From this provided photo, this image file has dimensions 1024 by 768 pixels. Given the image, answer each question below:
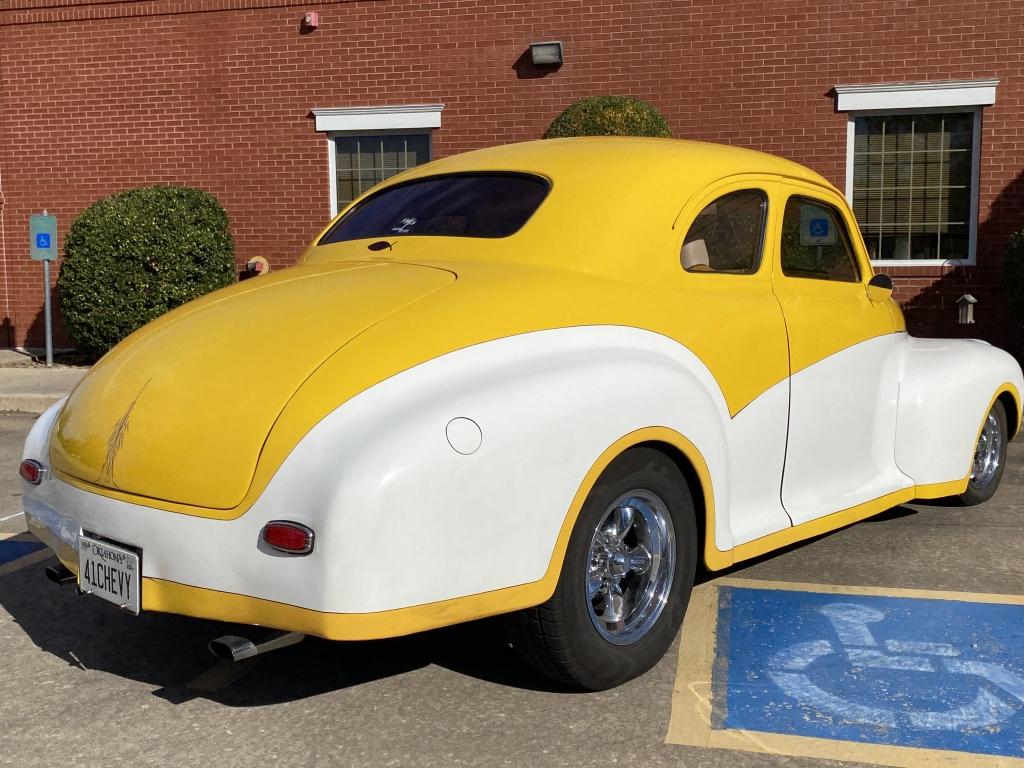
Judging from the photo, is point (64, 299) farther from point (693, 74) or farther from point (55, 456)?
point (55, 456)

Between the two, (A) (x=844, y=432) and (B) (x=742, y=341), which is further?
(A) (x=844, y=432)

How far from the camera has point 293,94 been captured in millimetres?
14008

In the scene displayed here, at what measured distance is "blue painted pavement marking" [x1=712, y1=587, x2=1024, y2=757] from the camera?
3281 millimetres

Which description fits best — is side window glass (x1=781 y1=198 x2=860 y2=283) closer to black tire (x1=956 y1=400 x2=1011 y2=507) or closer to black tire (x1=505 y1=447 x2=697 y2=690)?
black tire (x1=505 y1=447 x2=697 y2=690)

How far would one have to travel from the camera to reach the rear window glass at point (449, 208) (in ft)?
13.9

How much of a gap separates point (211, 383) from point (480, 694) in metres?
1.32

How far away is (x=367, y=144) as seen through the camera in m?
14.0

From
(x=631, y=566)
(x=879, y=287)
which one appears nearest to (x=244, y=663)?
(x=631, y=566)

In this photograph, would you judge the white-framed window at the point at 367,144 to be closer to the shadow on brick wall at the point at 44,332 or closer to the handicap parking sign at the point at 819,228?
the shadow on brick wall at the point at 44,332

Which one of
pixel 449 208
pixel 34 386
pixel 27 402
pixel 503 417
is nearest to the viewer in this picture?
pixel 503 417

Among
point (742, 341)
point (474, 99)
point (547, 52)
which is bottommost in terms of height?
point (742, 341)

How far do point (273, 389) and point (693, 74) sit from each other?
35.2 feet

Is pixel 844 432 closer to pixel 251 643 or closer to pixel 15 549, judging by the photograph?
pixel 251 643

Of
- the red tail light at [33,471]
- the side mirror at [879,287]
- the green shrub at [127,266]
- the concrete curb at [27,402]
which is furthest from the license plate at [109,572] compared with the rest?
the green shrub at [127,266]
